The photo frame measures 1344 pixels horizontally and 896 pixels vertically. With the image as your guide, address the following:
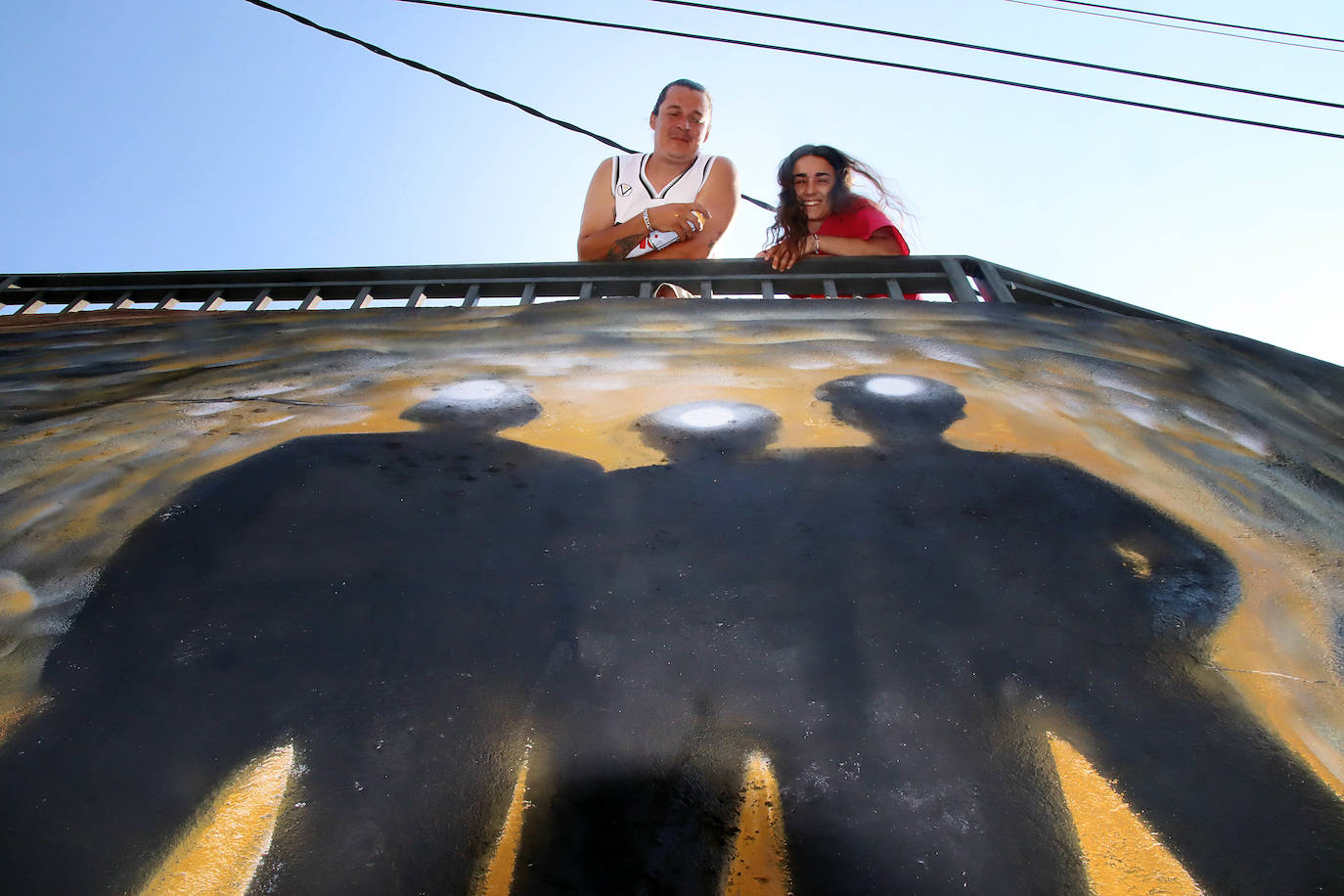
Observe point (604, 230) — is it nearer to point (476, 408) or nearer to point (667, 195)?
point (667, 195)

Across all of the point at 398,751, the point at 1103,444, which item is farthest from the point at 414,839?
the point at 1103,444

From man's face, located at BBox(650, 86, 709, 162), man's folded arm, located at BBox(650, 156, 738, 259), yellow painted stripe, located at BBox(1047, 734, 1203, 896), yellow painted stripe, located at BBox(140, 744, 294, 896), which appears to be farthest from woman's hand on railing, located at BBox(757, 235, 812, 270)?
yellow painted stripe, located at BBox(140, 744, 294, 896)

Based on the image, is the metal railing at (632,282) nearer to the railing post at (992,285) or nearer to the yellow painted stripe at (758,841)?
the railing post at (992,285)

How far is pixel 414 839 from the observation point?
0.68 meters

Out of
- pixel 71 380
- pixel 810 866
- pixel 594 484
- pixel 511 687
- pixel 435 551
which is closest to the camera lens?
pixel 810 866

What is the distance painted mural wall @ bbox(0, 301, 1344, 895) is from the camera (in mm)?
683

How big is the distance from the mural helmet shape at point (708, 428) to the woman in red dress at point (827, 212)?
70 centimetres

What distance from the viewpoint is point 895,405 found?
1222 mm

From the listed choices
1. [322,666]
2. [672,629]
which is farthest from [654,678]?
[322,666]

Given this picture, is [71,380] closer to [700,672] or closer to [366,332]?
[366,332]

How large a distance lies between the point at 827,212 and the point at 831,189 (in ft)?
0.27

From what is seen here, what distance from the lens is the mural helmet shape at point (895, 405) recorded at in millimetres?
1166

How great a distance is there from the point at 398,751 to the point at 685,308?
3.25 ft

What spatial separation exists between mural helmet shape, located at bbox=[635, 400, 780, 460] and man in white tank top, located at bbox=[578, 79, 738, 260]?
78 centimetres
